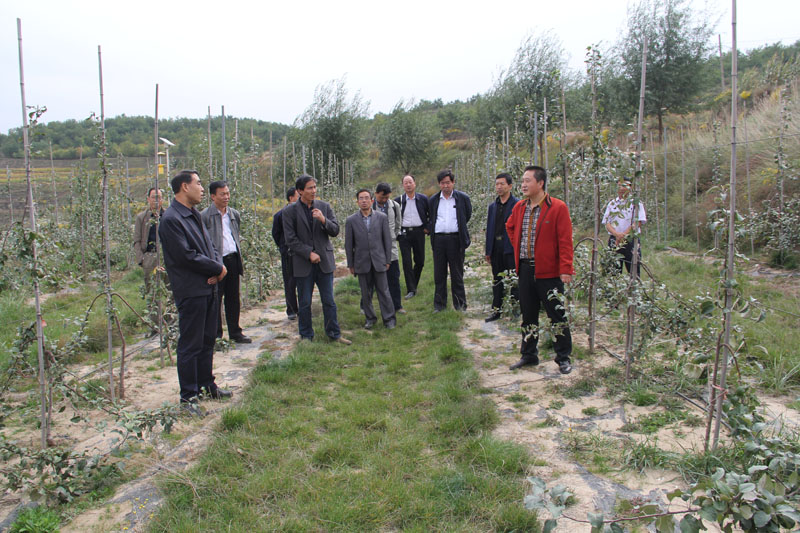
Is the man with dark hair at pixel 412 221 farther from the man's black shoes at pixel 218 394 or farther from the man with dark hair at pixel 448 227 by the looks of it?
the man's black shoes at pixel 218 394

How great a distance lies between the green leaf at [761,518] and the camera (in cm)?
157

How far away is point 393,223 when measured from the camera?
24.3 feet

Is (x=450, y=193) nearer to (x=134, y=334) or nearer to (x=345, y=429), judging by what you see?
(x=345, y=429)

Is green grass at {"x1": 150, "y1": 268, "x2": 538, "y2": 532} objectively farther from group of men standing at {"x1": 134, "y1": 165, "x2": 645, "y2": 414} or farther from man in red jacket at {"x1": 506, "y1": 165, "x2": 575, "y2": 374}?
man in red jacket at {"x1": 506, "y1": 165, "x2": 575, "y2": 374}

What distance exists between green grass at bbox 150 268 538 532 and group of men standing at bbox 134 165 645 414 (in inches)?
27.1

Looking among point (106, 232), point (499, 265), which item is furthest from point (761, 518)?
point (499, 265)

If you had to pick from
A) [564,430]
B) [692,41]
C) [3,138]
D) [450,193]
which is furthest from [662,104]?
[3,138]

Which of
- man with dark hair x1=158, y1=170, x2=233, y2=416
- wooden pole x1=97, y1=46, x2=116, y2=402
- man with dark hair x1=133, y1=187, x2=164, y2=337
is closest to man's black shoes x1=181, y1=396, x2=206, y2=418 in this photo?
man with dark hair x1=158, y1=170, x2=233, y2=416

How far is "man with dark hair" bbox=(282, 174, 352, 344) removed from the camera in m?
5.59

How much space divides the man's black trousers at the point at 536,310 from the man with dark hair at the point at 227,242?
10.9 feet

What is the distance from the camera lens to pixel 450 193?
6.99 m

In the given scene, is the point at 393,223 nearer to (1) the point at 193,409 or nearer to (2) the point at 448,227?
(2) the point at 448,227

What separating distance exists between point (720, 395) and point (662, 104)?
1865cm

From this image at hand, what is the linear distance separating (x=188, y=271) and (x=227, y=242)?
1952mm
